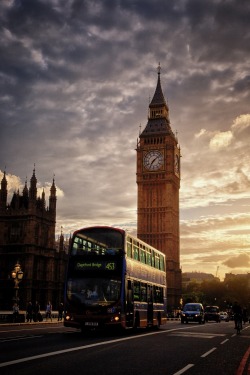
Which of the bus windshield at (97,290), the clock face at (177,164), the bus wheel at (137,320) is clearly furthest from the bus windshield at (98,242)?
the clock face at (177,164)

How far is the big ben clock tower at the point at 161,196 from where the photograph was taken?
10531 centimetres

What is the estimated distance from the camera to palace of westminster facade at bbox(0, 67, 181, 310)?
70.2 meters

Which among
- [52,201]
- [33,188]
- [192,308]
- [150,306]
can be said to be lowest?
[192,308]

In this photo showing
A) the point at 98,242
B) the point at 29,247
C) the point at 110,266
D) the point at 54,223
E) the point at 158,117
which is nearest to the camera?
the point at 110,266

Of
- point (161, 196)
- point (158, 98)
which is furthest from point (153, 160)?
point (158, 98)

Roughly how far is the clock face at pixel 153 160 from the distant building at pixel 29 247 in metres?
39.3

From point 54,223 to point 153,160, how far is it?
4032cm

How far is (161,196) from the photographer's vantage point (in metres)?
108

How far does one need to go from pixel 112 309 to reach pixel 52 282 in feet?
180

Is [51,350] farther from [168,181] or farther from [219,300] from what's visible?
[219,300]

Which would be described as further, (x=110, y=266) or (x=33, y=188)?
(x=33, y=188)

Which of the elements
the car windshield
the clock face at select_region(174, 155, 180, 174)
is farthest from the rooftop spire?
the car windshield

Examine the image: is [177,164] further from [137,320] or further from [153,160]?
[137,320]

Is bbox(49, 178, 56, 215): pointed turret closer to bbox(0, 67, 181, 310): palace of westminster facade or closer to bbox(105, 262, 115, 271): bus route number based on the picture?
bbox(0, 67, 181, 310): palace of westminster facade
